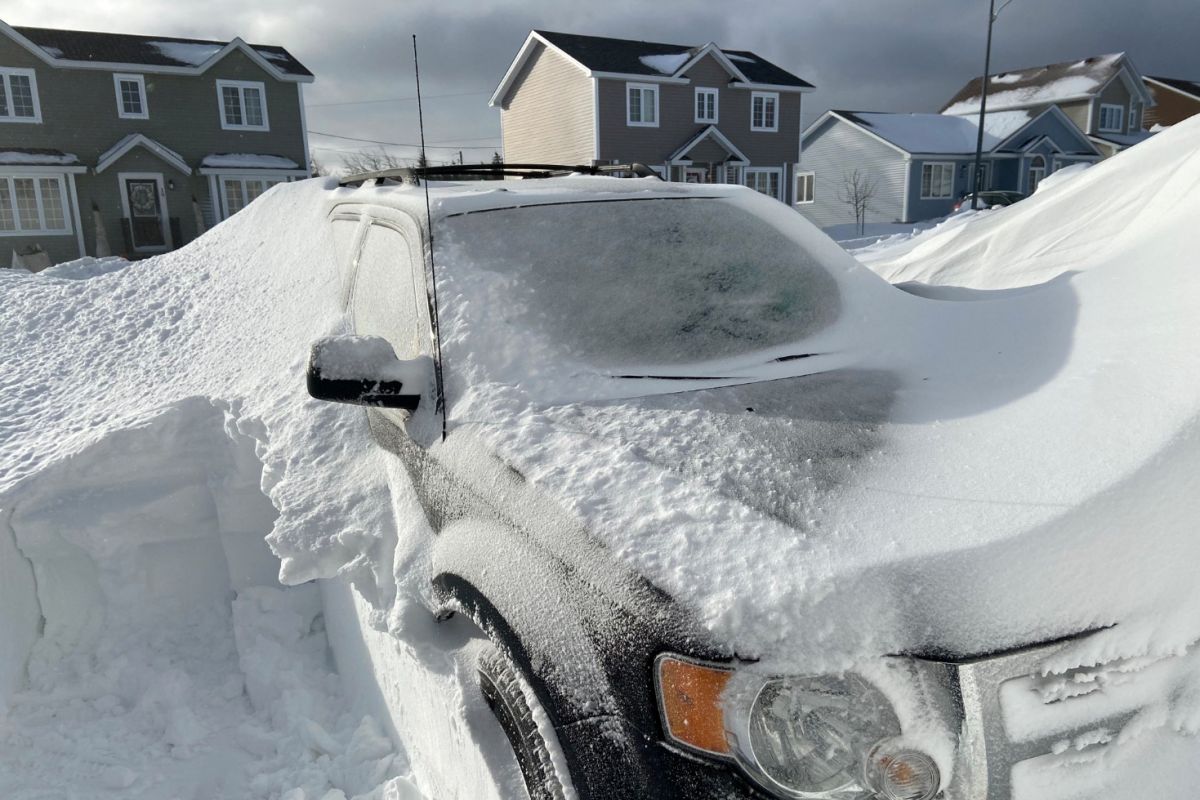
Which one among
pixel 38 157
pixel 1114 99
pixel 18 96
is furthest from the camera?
pixel 1114 99

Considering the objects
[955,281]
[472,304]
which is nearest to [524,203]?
[472,304]

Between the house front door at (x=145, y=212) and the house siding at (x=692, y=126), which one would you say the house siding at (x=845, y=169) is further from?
the house front door at (x=145, y=212)

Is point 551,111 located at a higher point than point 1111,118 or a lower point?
lower

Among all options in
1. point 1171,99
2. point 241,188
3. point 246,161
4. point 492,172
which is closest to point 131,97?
point 246,161

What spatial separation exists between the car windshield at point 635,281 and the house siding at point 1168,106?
5593 cm

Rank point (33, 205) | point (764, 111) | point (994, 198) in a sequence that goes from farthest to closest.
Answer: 1. point (764, 111)
2. point (994, 198)
3. point (33, 205)

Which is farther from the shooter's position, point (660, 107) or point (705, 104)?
point (705, 104)

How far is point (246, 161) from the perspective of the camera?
2555 cm

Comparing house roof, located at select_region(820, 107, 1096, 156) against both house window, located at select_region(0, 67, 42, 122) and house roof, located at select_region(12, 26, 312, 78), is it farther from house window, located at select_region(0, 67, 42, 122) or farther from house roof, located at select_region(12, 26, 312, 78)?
house window, located at select_region(0, 67, 42, 122)

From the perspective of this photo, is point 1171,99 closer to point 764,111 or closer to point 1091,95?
point 1091,95

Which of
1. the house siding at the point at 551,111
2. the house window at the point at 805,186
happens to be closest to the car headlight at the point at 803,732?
the house siding at the point at 551,111

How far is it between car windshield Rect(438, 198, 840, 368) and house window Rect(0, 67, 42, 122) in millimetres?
27160

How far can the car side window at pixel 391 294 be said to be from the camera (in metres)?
2.68

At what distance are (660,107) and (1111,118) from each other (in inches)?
1031
